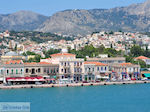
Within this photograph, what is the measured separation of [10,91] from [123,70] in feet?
86.6

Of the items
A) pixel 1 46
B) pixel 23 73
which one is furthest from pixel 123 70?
pixel 1 46

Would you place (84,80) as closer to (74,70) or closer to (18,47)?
(74,70)

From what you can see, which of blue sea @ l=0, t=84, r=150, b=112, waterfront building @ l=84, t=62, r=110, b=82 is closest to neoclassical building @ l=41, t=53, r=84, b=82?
waterfront building @ l=84, t=62, r=110, b=82

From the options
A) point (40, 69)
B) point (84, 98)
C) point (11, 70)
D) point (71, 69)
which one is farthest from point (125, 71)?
point (84, 98)

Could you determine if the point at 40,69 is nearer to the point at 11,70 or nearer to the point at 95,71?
the point at 11,70

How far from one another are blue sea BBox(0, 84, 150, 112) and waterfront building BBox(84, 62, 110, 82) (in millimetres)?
8761

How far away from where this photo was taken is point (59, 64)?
3098 inches

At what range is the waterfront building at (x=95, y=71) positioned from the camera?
264ft

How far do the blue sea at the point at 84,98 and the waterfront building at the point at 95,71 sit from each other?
8761mm

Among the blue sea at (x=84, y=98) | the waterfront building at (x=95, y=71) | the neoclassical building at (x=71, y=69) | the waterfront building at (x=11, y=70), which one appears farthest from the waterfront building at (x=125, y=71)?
the waterfront building at (x=11, y=70)

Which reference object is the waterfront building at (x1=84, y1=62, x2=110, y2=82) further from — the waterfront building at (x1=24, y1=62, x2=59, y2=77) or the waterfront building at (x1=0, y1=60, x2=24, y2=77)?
the waterfront building at (x1=0, y1=60, x2=24, y2=77)

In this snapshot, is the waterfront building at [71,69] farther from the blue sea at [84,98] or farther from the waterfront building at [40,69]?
the blue sea at [84,98]

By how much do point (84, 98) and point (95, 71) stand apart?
2368 cm

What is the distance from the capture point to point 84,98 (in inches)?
2296
